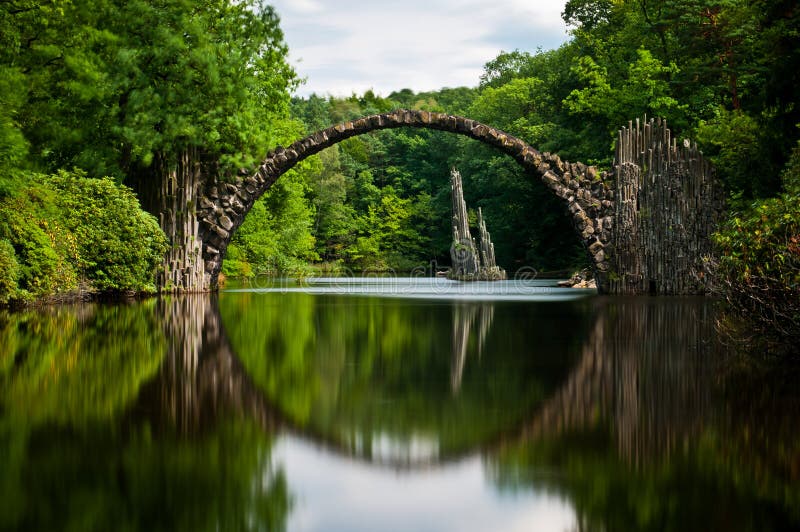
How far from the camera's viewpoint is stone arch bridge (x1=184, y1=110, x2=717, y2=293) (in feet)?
64.6

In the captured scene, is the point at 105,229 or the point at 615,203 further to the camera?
the point at 615,203

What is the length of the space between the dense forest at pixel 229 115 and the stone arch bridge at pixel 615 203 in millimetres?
667

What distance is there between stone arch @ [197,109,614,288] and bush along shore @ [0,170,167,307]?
1.86m

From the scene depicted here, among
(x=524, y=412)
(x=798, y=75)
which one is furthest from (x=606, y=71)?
(x=524, y=412)

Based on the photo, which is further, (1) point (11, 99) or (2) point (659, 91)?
(2) point (659, 91)

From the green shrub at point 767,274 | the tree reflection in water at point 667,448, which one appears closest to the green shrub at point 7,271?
the tree reflection in water at point 667,448

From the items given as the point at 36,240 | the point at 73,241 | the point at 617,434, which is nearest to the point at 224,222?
the point at 73,241

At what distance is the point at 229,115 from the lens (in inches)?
814

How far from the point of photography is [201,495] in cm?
315

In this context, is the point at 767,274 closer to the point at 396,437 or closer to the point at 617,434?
the point at 617,434

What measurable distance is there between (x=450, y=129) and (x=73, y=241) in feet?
34.4

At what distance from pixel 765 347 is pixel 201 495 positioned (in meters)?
6.65

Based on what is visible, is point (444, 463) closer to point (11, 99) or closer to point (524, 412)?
point (524, 412)

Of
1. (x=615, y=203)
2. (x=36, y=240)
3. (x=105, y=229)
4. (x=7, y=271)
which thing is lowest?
(x=7, y=271)
